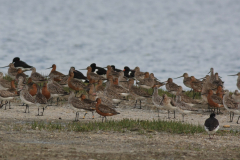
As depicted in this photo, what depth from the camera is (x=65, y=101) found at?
816 inches

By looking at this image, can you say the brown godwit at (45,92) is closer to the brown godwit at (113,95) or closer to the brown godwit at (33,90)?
the brown godwit at (33,90)

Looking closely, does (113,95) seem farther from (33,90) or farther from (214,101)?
(214,101)

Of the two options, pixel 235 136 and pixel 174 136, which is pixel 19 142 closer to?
Answer: pixel 174 136

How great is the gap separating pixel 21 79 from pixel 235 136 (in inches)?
452

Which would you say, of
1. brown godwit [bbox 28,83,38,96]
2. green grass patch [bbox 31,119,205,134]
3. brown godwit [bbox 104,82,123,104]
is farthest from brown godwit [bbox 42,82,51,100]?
green grass patch [bbox 31,119,205,134]

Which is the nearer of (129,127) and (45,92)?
(129,127)

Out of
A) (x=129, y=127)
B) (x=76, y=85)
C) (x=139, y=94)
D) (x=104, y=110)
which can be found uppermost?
(x=76, y=85)

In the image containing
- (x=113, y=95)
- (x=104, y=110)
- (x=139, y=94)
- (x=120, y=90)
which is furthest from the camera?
(x=120, y=90)

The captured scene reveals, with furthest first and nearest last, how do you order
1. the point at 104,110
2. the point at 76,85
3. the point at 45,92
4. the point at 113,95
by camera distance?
the point at 76,85, the point at 113,95, the point at 45,92, the point at 104,110

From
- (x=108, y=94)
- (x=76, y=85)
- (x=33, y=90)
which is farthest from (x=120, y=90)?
(x=33, y=90)

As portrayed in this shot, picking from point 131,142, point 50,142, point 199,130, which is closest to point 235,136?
point 199,130

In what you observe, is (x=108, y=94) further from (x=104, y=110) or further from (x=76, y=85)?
(x=104, y=110)

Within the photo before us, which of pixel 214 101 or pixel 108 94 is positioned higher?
pixel 108 94

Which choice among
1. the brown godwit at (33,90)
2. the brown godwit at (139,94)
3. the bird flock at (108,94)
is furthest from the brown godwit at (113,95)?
the brown godwit at (33,90)
